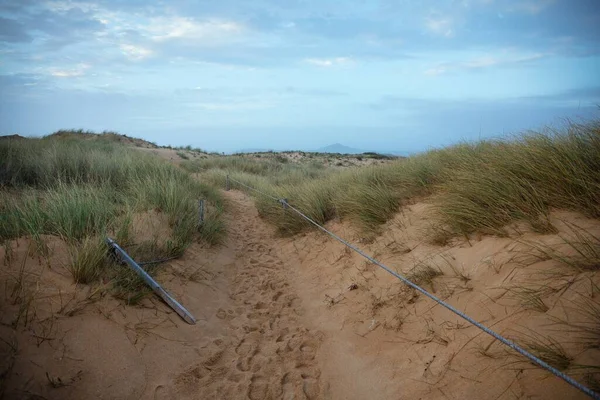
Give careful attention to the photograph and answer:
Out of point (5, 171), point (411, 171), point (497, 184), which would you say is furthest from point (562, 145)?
point (5, 171)

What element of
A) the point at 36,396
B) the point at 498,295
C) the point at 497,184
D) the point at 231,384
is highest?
the point at 497,184

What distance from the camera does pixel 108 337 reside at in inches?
106

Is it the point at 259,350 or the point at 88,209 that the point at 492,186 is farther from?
the point at 88,209

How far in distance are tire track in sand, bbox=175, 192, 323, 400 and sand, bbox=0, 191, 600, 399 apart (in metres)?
0.01

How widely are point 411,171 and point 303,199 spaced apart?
2317 millimetres

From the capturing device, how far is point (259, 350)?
126 inches

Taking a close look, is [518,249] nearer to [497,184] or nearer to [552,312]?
[552,312]

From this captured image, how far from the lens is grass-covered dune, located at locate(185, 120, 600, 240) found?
119 inches

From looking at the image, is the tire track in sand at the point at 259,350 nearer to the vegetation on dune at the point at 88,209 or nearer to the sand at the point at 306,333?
the sand at the point at 306,333

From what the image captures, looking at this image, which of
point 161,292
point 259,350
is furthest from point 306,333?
point 161,292

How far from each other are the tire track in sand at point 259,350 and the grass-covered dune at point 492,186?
181 centimetres

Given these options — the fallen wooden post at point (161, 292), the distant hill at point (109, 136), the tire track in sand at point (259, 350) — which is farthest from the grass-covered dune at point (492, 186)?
the distant hill at point (109, 136)

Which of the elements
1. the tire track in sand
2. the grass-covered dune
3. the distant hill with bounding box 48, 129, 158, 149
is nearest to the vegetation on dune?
the tire track in sand

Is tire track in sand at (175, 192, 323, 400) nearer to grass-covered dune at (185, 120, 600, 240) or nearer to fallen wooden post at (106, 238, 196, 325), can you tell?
fallen wooden post at (106, 238, 196, 325)
